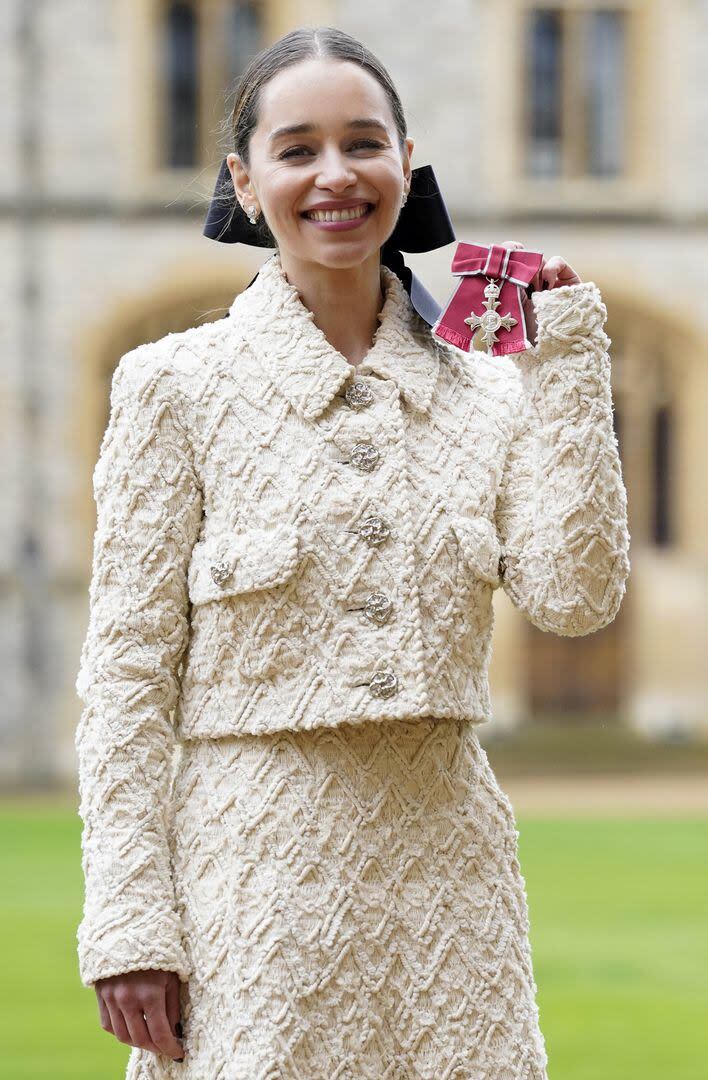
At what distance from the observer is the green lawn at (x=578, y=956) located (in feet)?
14.7

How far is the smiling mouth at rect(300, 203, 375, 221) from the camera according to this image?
1.79m

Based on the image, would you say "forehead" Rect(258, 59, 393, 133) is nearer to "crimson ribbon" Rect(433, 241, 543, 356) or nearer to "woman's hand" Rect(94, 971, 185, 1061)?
"crimson ribbon" Rect(433, 241, 543, 356)

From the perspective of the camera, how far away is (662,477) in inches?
526

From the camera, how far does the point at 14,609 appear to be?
12.6 metres

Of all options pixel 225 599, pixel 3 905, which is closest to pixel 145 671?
pixel 225 599

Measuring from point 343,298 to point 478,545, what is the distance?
0.92ft

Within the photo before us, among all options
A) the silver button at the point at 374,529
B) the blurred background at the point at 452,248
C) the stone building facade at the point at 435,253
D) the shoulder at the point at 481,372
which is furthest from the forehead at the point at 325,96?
the stone building facade at the point at 435,253

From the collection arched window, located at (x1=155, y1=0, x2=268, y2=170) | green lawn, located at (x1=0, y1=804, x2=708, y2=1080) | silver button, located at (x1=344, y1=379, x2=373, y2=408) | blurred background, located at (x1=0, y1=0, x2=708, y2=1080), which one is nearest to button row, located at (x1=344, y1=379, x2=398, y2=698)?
silver button, located at (x1=344, y1=379, x2=373, y2=408)

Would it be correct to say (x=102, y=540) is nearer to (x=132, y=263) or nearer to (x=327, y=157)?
(x=327, y=157)

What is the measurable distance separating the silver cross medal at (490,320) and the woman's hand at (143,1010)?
2.15 feet

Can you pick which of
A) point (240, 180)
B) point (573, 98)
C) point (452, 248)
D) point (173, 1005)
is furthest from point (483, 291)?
point (573, 98)

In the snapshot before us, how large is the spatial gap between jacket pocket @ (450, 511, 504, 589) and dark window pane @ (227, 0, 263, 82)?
1157 centimetres

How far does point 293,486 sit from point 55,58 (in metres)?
11.7

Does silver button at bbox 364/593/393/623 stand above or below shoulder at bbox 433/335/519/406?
below
